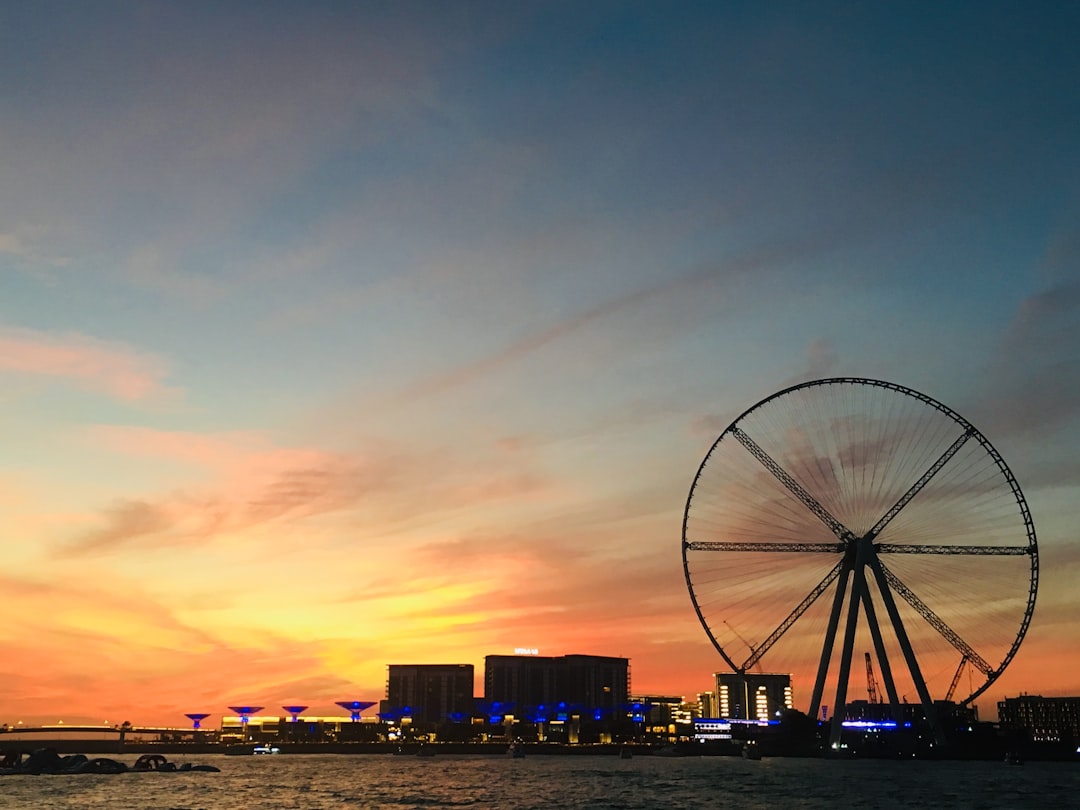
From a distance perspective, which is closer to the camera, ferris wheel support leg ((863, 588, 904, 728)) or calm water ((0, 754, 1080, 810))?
calm water ((0, 754, 1080, 810))

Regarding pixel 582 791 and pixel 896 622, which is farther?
pixel 896 622

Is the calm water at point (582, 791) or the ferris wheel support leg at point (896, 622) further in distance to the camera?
the ferris wheel support leg at point (896, 622)

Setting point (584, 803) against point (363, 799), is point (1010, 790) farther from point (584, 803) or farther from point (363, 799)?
point (363, 799)

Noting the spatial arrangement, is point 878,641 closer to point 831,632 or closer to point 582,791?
point 831,632

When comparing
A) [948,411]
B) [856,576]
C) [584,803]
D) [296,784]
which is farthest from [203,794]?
[948,411]

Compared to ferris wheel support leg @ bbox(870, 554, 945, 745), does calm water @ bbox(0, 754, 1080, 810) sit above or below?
below

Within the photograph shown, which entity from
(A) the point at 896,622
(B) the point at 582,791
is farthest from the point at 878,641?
(B) the point at 582,791

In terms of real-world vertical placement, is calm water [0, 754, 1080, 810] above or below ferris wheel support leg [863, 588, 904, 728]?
below

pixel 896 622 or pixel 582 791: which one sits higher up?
pixel 896 622

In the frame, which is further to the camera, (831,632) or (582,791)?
(831,632)

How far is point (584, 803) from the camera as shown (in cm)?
11569

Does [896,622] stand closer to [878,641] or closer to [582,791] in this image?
[878,641]

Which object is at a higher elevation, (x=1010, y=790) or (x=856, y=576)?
(x=856, y=576)

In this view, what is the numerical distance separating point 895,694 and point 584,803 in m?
94.5
